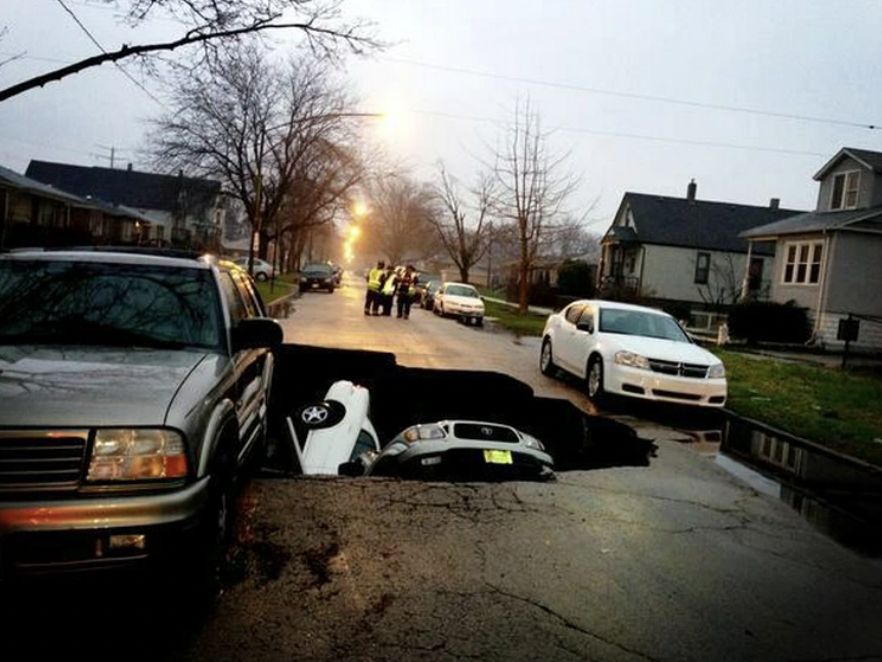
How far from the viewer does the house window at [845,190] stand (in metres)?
28.1

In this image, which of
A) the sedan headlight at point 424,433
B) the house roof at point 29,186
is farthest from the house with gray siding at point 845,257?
the house roof at point 29,186

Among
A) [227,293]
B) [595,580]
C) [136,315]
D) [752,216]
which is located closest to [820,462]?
[595,580]

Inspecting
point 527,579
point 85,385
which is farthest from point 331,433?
point 85,385

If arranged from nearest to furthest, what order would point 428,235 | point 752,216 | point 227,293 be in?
point 227,293 → point 752,216 → point 428,235

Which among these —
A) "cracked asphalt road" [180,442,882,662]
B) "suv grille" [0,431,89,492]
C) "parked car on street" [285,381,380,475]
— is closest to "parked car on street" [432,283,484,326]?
"parked car on street" [285,381,380,475]

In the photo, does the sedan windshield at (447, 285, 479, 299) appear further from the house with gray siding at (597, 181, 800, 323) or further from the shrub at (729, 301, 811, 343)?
the house with gray siding at (597, 181, 800, 323)

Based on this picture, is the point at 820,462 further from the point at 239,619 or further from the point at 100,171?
the point at 100,171

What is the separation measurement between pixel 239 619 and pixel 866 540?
196 inches

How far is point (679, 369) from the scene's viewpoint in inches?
409

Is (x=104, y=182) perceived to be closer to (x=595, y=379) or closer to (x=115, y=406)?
(x=595, y=379)

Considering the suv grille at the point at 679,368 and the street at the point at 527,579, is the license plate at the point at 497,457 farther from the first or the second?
the suv grille at the point at 679,368

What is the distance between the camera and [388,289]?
2611cm

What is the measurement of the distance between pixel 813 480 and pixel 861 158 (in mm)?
24270

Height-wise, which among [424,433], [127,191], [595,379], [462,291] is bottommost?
[424,433]
